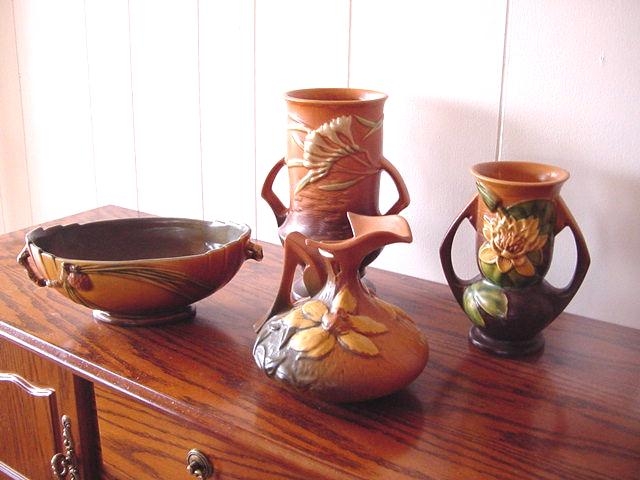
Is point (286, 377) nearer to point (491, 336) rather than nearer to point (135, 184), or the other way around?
point (491, 336)

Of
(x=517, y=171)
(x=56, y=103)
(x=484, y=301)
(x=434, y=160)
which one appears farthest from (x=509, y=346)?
(x=56, y=103)

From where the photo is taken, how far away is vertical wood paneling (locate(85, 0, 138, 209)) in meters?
1.19

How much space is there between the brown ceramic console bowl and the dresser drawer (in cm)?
9

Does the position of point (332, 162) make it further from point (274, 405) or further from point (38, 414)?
point (38, 414)

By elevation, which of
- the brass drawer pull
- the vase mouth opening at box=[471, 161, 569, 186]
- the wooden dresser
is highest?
the vase mouth opening at box=[471, 161, 569, 186]

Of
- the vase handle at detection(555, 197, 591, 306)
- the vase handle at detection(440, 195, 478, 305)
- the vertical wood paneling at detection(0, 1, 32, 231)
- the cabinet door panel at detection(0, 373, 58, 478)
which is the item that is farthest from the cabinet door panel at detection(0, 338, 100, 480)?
the vertical wood paneling at detection(0, 1, 32, 231)

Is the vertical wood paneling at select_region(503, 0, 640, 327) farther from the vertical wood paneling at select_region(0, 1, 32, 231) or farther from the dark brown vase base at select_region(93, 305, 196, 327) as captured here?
the vertical wood paneling at select_region(0, 1, 32, 231)

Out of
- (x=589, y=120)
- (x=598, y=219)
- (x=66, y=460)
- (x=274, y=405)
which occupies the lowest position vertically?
(x=66, y=460)

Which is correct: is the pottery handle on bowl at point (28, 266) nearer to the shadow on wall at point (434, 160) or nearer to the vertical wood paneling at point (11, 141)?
the shadow on wall at point (434, 160)

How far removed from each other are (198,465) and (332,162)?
0.32 meters

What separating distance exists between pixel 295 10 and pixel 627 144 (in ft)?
1.52

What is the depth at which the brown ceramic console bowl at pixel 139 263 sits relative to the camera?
2.37ft

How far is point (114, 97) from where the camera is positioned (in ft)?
4.04

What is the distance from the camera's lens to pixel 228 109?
109 cm
